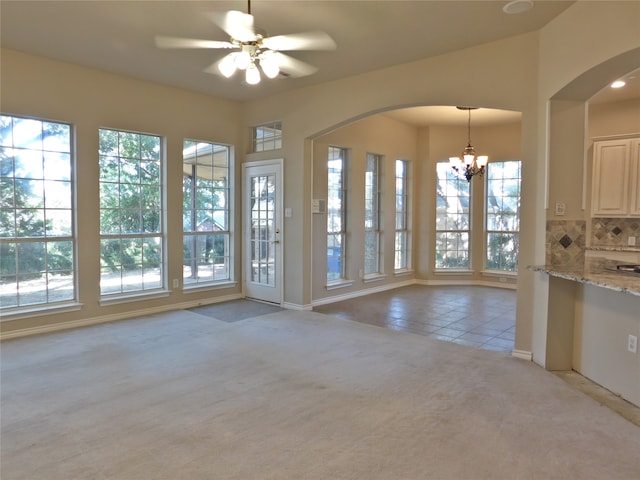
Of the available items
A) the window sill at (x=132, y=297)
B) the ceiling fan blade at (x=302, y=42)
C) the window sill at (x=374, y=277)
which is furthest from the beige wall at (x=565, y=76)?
the window sill at (x=132, y=297)

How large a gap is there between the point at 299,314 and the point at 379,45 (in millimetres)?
3278

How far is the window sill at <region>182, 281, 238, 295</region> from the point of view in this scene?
230 inches

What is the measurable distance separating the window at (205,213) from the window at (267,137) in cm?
45

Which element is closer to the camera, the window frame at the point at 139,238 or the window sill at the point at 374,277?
the window frame at the point at 139,238

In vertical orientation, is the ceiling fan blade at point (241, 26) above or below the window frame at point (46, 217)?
above

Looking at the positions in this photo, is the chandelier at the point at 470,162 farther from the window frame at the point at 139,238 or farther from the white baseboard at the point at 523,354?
the window frame at the point at 139,238

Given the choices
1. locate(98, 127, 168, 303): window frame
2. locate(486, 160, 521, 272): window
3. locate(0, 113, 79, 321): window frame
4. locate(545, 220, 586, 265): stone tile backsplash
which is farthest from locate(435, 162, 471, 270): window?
locate(0, 113, 79, 321): window frame

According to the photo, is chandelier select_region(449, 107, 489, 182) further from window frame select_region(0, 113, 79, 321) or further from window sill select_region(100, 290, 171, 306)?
window frame select_region(0, 113, 79, 321)

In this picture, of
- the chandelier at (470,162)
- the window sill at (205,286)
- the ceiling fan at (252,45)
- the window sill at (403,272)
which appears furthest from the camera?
the window sill at (403,272)

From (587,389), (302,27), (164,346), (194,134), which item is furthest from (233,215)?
(587,389)

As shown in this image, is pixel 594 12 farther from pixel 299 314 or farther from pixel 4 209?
pixel 4 209

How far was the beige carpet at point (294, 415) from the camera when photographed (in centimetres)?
214

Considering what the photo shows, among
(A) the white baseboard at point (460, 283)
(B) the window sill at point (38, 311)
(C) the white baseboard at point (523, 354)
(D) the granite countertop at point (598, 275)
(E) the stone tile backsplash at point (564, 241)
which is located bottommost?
(C) the white baseboard at point (523, 354)

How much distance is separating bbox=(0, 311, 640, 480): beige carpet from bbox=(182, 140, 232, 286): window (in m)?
2.01
